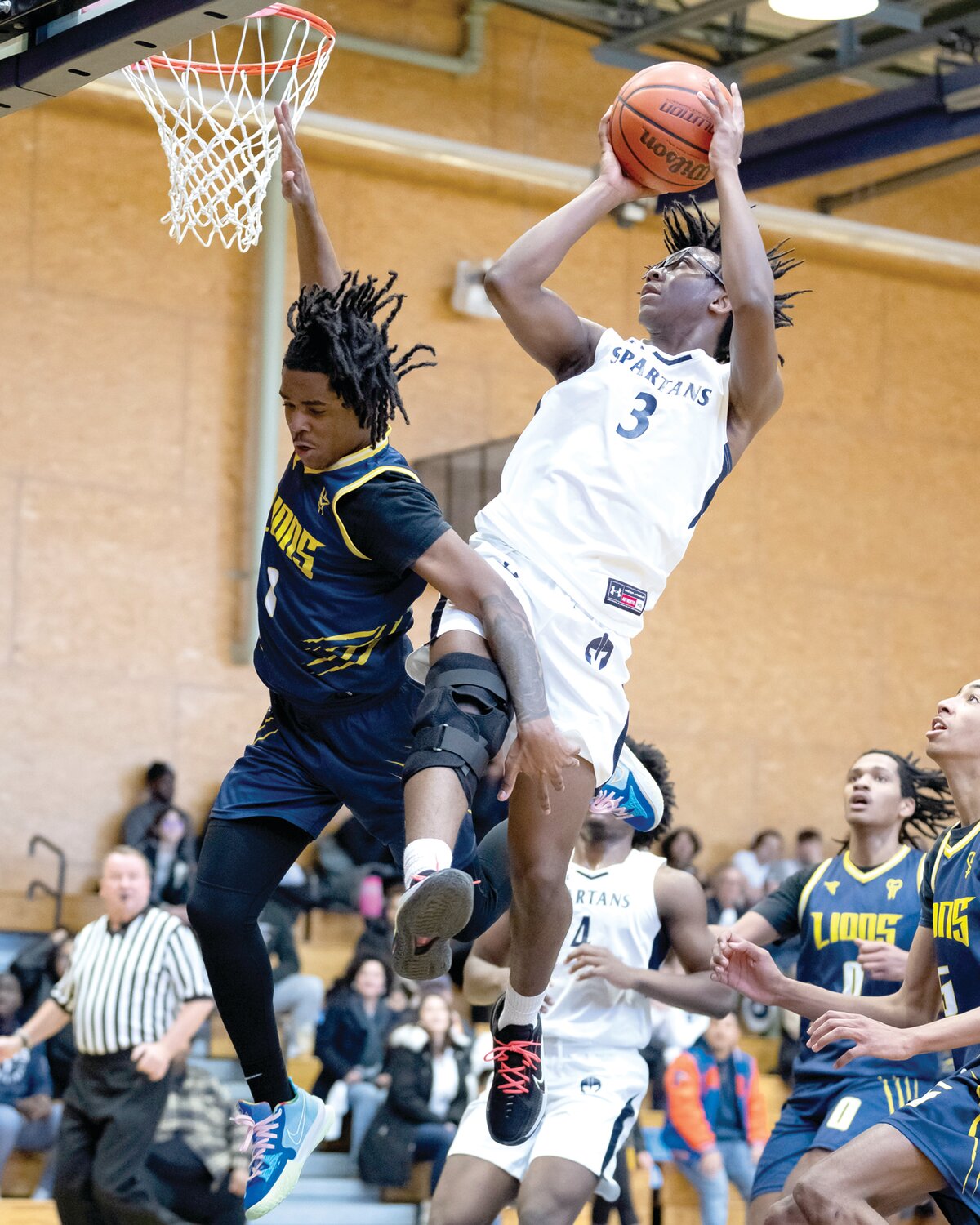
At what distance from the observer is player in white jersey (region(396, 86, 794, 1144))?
4.61 m

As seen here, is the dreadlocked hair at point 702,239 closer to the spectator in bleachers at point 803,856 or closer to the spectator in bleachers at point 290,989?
the spectator in bleachers at point 290,989

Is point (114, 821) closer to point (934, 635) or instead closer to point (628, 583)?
point (934, 635)

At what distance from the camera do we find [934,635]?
16781 mm

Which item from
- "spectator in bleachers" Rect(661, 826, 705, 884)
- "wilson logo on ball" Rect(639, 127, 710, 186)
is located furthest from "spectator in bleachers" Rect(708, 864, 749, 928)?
"wilson logo on ball" Rect(639, 127, 710, 186)

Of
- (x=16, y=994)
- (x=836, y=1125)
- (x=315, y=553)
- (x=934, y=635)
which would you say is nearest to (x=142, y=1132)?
(x=16, y=994)

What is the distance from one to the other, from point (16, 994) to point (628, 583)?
6.73m

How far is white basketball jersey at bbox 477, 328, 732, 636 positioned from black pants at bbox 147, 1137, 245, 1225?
5.27 metres

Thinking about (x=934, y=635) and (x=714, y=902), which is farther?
(x=934, y=635)

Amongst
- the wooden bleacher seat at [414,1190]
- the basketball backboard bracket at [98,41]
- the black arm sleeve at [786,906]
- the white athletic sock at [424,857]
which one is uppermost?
the basketball backboard bracket at [98,41]

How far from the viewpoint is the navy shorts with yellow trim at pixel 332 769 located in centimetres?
472

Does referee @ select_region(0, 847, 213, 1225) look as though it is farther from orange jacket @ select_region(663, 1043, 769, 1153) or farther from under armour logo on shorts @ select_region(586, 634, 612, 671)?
under armour logo on shorts @ select_region(586, 634, 612, 671)

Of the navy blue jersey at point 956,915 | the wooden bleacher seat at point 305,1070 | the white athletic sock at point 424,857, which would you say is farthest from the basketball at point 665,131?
the wooden bleacher seat at point 305,1070

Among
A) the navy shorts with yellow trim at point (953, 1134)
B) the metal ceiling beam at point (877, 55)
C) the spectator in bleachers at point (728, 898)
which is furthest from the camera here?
the spectator in bleachers at point (728, 898)

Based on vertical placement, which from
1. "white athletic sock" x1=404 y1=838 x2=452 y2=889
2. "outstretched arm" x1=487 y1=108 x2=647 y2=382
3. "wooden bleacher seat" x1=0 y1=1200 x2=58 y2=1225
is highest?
"outstretched arm" x1=487 y1=108 x2=647 y2=382
